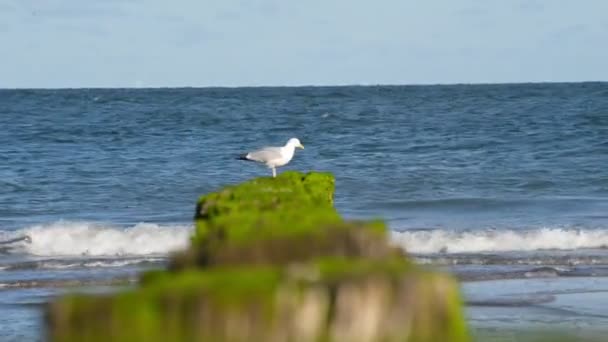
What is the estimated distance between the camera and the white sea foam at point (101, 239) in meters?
20.6

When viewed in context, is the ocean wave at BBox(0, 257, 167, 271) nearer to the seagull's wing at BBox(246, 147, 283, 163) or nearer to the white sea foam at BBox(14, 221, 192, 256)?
the white sea foam at BBox(14, 221, 192, 256)

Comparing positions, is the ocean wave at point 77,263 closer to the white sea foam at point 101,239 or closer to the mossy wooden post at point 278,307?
the white sea foam at point 101,239

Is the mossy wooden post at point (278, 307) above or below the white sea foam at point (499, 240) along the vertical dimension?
above

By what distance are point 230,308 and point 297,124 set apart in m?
45.9

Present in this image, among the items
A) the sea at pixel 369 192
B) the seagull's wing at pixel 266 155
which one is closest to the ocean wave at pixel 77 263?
the sea at pixel 369 192

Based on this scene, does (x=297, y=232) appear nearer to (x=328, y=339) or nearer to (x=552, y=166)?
(x=328, y=339)

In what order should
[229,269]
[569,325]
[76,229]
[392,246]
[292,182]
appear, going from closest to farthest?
[229,269] → [392,246] → [292,182] → [569,325] → [76,229]

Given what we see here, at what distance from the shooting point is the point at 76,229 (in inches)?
878

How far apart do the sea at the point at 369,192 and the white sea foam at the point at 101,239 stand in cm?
4

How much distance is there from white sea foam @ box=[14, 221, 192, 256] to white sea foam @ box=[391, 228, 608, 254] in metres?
3.31

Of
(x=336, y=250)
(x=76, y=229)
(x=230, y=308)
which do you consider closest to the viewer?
(x=230, y=308)

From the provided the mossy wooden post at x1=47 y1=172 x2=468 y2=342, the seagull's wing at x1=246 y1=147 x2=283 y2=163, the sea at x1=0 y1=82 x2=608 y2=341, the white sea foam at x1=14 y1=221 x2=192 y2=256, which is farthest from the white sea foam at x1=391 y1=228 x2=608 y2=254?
the mossy wooden post at x1=47 y1=172 x2=468 y2=342

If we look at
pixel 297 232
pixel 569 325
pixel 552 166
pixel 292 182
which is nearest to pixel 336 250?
pixel 297 232

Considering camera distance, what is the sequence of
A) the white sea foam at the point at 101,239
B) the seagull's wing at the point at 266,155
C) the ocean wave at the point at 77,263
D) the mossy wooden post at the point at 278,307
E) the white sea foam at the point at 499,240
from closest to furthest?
the mossy wooden post at the point at 278,307, the seagull's wing at the point at 266,155, the ocean wave at the point at 77,263, the white sea foam at the point at 499,240, the white sea foam at the point at 101,239
